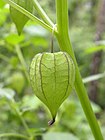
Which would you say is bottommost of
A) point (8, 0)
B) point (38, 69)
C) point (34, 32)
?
point (34, 32)

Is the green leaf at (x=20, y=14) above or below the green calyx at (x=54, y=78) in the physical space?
above

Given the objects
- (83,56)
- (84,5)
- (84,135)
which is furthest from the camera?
(84,5)

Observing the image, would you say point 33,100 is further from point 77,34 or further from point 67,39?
point 77,34

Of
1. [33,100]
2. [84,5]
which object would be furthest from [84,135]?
[84,5]

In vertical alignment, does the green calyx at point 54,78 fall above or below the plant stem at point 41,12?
below

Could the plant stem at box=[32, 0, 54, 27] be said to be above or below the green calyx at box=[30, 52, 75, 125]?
above

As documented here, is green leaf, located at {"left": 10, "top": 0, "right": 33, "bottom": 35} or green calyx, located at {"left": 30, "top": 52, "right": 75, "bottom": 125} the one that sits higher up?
green leaf, located at {"left": 10, "top": 0, "right": 33, "bottom": 35}

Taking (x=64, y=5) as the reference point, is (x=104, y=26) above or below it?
A: below

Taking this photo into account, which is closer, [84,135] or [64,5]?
[64,5]
